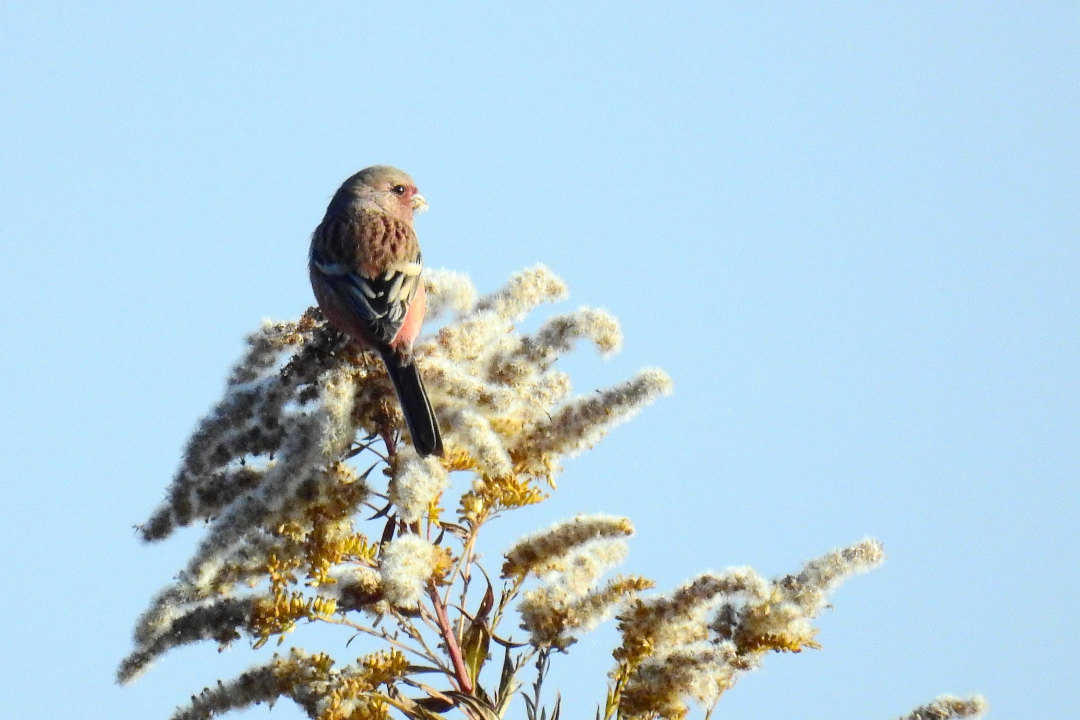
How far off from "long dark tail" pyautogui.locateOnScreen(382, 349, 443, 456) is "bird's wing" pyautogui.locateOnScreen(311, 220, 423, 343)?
375 mm

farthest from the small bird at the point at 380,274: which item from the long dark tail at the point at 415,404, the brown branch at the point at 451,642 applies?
the brown branch at the point at 451,642

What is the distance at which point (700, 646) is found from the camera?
4.14m

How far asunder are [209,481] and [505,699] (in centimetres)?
126

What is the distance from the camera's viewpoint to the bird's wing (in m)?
5.76

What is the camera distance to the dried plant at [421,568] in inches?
159

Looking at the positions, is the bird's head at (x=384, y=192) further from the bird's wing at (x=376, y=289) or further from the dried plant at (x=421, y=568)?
the dried plant at (x=421, y=568)

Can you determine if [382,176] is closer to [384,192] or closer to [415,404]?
[384,192]

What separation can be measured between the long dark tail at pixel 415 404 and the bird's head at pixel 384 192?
304 centimetres

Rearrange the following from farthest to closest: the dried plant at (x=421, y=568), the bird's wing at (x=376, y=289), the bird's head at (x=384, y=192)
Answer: the bird's head at (x=384, y=192), the bird's wing at (x=376, y=289), the dried plant at (x=421, y=568)

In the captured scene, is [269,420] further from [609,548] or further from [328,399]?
[609,548]

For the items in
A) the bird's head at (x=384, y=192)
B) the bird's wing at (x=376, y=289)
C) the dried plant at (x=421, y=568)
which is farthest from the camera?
the bird's head at (x=384, y=192)

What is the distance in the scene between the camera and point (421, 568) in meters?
4.00

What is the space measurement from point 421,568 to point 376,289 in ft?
8.97

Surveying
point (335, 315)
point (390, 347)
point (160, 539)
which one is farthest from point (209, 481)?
point (335, 315)
